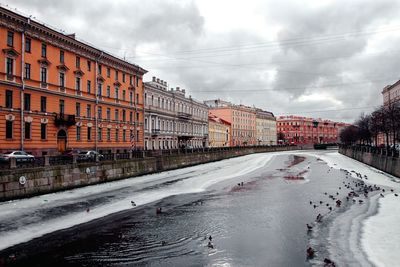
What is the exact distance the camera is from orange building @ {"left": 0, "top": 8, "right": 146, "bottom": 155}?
3541 centimetres

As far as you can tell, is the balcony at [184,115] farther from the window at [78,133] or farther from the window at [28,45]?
the window at [28,45]

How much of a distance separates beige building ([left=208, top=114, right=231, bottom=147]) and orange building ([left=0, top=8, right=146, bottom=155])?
47.3 metres

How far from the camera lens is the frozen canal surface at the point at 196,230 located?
36.8 feet

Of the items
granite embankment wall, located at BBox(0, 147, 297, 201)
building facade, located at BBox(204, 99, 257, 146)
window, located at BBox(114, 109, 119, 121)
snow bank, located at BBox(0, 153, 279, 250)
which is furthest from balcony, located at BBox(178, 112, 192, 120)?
snow bank, located at BBox(0, 153, 279, 250)

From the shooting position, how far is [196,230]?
14.5 m

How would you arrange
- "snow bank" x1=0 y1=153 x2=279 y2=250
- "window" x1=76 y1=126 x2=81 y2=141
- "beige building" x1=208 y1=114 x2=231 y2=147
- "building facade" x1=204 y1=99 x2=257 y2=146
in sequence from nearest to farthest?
1. "snow bank" x1=0 y1=153 x2=279 y2=250
2. "window" x1=76 y1=126 x2=81 y2=141
3. "beige building" x1=208 y1=114 x2=231 y2=147
4. "building facade" x1=204 y1=99 x2=257 y2=146

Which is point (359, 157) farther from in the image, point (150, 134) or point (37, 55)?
point (37, 55)

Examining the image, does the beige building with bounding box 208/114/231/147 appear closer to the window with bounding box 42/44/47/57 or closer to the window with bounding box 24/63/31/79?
the window with bounding box 42/44/47/57

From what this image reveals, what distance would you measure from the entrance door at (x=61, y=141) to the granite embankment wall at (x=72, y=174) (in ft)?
34.0

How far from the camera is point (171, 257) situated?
11227 mm

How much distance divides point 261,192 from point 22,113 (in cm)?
2492

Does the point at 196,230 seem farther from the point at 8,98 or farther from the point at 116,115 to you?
the point at 116,115

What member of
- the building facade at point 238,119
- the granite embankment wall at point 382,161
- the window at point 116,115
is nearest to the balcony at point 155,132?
the window at point 116,115

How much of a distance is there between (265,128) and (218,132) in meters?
53.5
